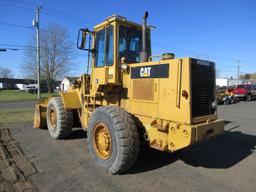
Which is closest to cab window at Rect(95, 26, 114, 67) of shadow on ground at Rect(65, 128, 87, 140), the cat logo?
the cat logo

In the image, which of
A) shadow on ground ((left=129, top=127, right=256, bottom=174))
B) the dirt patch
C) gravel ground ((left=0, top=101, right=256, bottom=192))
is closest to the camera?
Answer: the dirt patch

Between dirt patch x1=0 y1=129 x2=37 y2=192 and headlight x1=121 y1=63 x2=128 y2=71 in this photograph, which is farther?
headlight x1=121 y1=63 x2=128 y2=71

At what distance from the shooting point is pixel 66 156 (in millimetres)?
5941

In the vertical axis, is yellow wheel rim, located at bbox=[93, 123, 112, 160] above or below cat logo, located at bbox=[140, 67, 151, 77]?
below

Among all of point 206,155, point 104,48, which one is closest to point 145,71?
point 104,48

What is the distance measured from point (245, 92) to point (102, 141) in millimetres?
26522

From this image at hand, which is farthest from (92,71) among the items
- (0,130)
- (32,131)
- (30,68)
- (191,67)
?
(30,68)

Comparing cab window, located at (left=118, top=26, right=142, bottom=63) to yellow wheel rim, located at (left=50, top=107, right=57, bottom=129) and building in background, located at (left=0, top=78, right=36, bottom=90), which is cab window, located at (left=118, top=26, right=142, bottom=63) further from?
building in background, located at (left=0, top=78, right=36, bottom=90)

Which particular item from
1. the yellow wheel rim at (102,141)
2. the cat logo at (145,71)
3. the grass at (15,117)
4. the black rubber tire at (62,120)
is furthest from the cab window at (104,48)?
the grass at (15,117)

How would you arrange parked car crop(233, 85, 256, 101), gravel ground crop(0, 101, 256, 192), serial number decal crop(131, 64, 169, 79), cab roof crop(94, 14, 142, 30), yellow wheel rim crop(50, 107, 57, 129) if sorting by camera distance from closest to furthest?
gravel ground crop(0, 101, 256, 192) → serial number decal crop(131, 64, 169, 79) → cab roof crop(94, 14, 142, 30) → yellow wheel rim crop(50, 107, 57, 129) → parked car crop(233, 85, 256, 101)

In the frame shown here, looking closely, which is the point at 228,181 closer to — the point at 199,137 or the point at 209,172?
the point at 209,172

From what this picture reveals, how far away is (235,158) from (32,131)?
6.75m

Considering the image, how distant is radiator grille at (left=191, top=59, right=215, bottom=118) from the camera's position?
4.54 m

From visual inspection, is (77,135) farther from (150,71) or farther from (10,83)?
(10,83)
